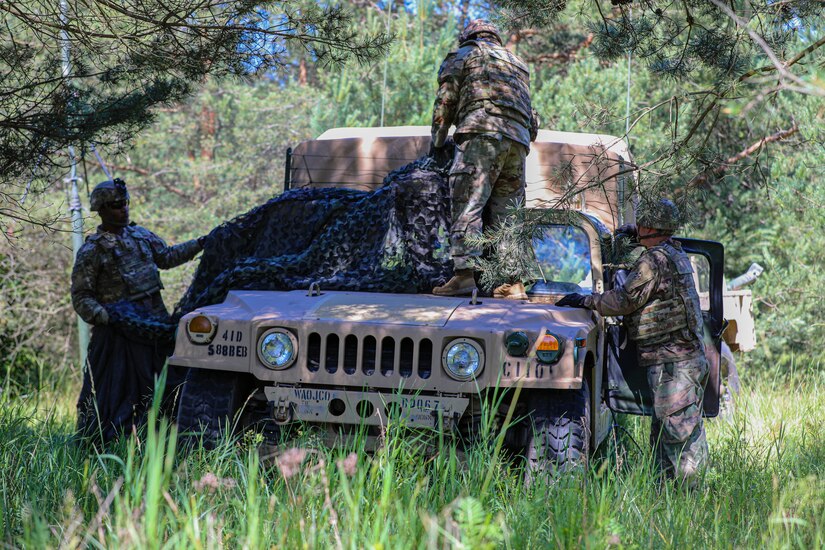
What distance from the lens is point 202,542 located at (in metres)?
3.09

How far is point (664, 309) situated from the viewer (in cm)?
562

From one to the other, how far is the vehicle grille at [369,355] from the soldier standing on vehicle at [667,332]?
95 cm

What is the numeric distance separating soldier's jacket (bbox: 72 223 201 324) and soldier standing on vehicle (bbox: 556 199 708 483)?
282cm

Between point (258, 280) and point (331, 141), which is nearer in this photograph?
point (258, 280)

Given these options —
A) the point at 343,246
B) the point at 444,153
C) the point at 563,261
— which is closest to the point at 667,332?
the point at 563,261

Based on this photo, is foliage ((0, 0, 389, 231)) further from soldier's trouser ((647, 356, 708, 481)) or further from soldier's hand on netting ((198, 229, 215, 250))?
soldier's trouser ((647, 356, 708, 481))

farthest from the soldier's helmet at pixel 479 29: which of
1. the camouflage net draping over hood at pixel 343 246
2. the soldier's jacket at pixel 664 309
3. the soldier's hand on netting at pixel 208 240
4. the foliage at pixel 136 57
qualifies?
the soldier's hand on netting at pixel 208 240

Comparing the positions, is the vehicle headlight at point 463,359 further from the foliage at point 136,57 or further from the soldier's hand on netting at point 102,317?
the soldier's hand on netting at point 102,317

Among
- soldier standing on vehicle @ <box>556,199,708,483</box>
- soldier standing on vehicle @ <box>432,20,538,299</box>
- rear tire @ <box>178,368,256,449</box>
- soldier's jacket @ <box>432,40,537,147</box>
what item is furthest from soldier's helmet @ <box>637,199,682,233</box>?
rear tire @ <box>178,368,256,449</box>

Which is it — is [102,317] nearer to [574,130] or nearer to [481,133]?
[481,133]

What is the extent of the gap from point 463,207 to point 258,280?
1.26 metres

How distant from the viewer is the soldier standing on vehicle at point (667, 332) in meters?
5.50

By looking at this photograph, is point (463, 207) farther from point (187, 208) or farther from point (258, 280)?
point (187, 208)

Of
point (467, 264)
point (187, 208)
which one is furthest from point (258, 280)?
point (187, 208)
